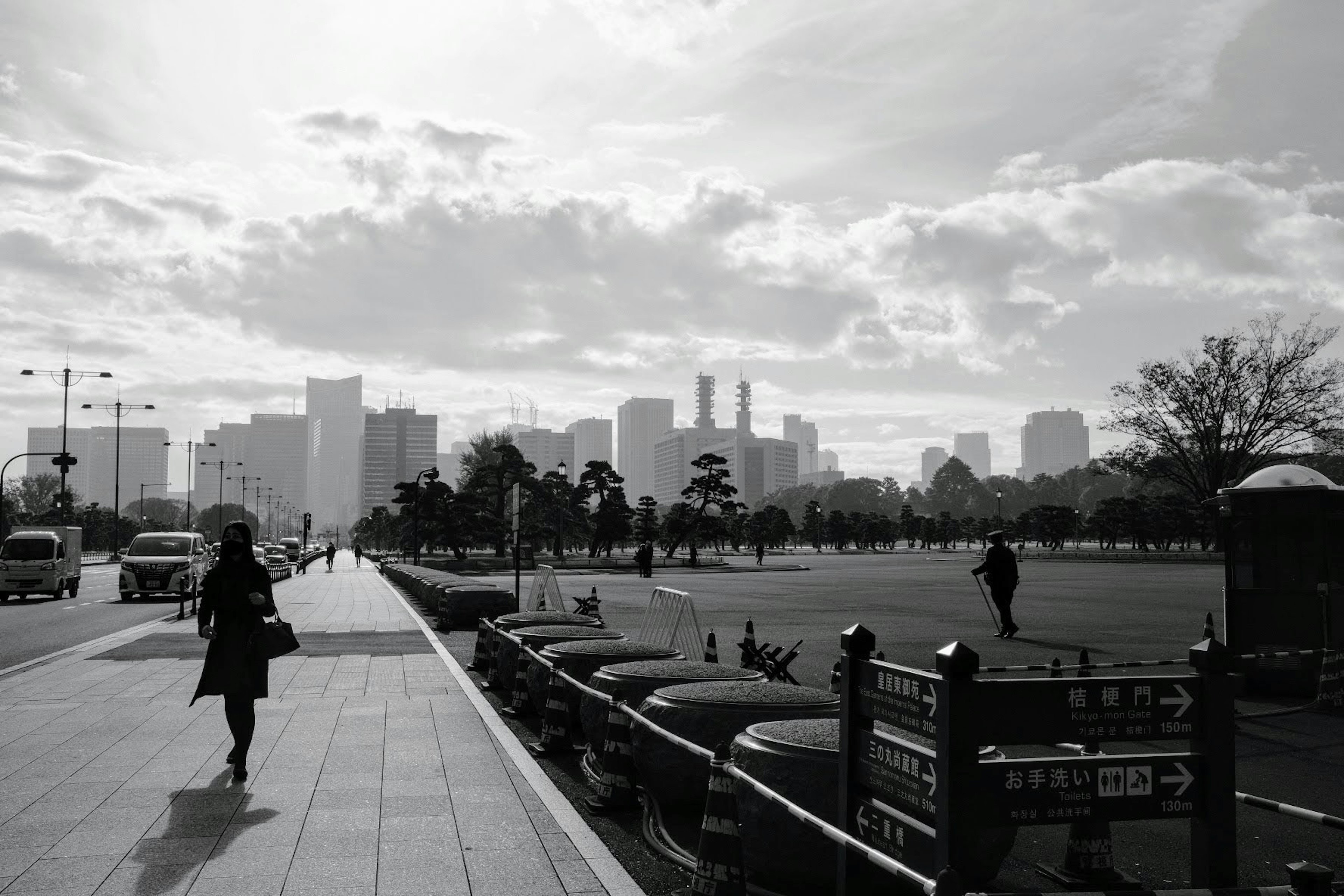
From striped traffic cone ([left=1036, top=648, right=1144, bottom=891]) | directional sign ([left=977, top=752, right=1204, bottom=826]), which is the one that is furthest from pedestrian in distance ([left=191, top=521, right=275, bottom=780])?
directional sign ([left=977, top=752, right=1204, bottom=826])

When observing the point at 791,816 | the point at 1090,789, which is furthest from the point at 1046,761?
the point at 791,816

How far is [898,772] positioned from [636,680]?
385 centimetres

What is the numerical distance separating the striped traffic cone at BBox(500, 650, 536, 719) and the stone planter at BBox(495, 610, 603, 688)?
0.45 metres

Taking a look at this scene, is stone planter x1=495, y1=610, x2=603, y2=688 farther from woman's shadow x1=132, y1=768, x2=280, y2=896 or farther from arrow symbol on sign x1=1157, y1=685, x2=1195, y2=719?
arrow symbol on sign x1=1157, y1=685, x2=1195, y2=719

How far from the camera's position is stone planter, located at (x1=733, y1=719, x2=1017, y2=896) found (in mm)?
4723

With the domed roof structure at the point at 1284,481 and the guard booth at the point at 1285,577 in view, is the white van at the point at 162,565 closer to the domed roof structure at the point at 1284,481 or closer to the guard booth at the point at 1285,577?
the guard booth at the point at 1285,577

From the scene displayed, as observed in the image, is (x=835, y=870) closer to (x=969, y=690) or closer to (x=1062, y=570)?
(x=969, y=690)

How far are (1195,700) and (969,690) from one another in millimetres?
973

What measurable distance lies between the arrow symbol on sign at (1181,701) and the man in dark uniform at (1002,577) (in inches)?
577

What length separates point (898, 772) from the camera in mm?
3869

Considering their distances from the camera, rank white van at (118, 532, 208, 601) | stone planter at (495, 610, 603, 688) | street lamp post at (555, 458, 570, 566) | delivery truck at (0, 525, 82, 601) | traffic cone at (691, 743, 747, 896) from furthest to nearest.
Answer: street lamp post at (555, 458, 570, 566)
delivery truck at (0, 525, 82, 601)
white van at (118, 532, 208, 601)
stone planter at (495, 610, 603, 688)
traffic cone at (691, 743, 747, 896)

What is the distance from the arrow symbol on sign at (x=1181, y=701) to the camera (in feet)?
12.5

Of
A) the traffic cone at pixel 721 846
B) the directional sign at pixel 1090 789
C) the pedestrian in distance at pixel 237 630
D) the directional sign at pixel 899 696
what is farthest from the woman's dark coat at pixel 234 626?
the directional sign at pixel 1090 789

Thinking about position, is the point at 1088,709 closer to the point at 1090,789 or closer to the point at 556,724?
the point at 1090,789
